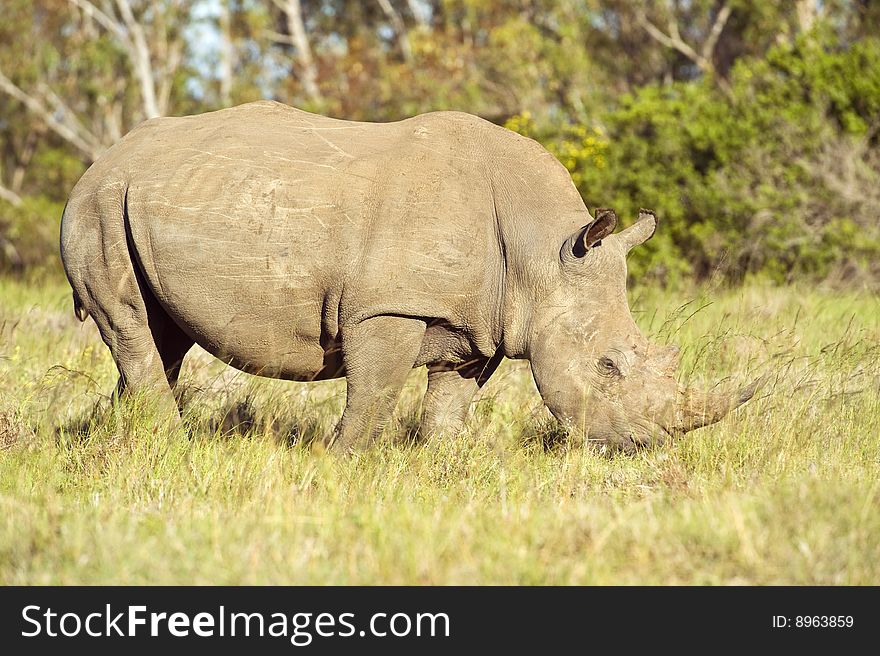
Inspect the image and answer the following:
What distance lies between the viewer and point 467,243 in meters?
5.15

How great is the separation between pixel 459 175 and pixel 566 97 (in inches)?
713

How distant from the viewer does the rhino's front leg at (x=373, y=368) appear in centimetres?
517

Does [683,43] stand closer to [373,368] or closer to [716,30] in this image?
[716,30]

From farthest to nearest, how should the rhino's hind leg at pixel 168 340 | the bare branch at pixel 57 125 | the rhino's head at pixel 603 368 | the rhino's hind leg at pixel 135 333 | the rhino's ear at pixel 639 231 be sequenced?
the bare branch at pixel 57 125
the rhino's hind leg at pixel 168 340
the rhino's hind leg at pixel 135 333
the rhino's ear at pixel 639 231
the rhino's head at pixel 603 368

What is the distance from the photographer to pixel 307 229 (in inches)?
205

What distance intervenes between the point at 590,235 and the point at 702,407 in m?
0.96

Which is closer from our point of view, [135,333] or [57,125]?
[135,333]

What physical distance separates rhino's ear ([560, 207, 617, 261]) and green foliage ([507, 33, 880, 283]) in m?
6.93

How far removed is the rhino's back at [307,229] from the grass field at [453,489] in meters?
0.65

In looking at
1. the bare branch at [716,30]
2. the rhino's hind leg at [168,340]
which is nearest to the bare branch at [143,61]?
the bare branch at [716,30]

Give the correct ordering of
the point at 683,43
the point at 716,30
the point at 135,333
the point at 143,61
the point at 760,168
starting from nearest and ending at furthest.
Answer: the point at 135,333 < the point at 760,168 < the point at 143,61 < the point at 716,30 < the point at 683,43

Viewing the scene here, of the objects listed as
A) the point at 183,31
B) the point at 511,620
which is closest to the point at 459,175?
the point at 511,620

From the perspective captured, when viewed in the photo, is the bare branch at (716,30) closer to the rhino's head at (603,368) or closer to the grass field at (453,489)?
the grass field at (453,489)

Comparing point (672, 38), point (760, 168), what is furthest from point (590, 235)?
point (672, 38)
